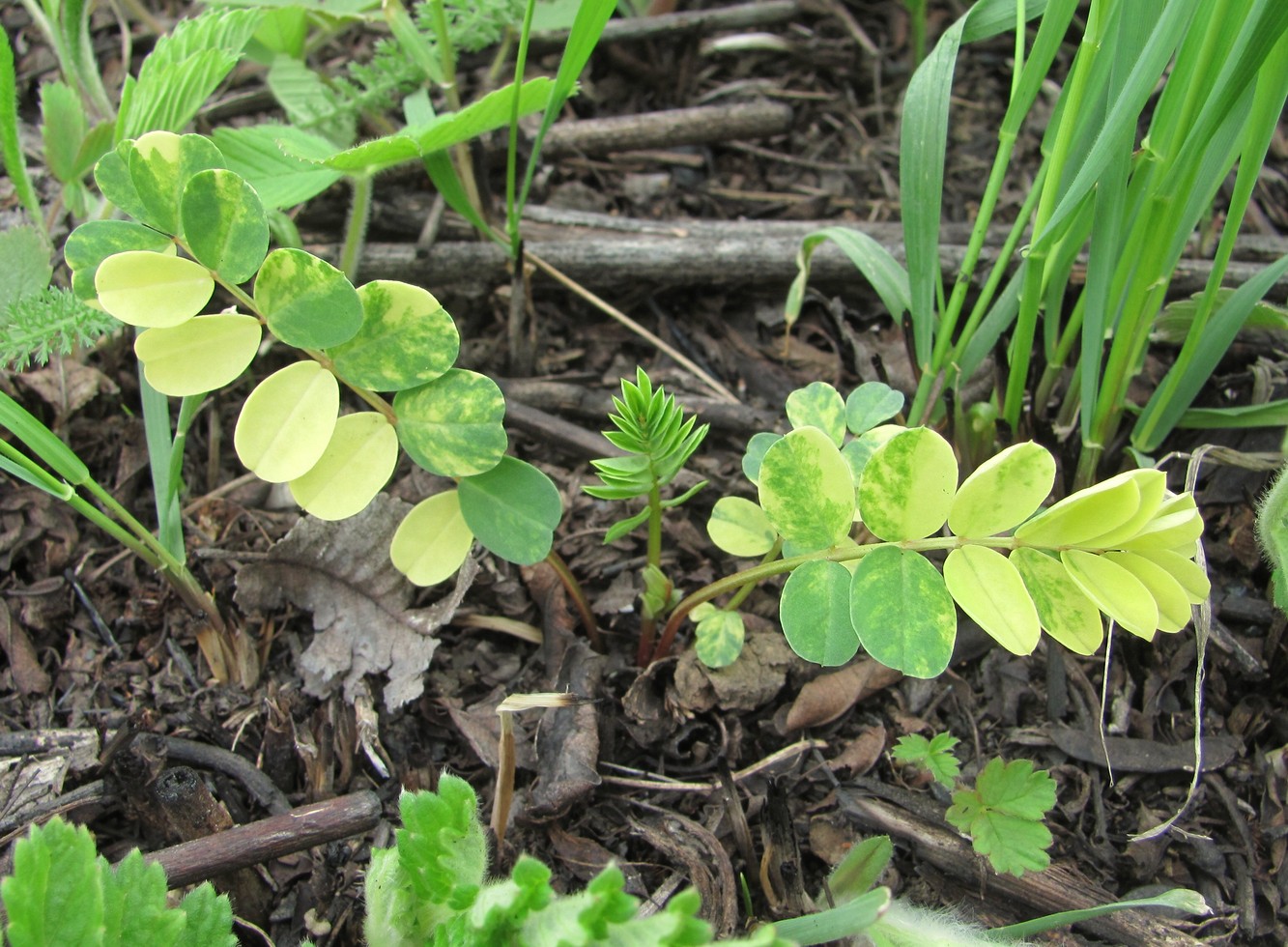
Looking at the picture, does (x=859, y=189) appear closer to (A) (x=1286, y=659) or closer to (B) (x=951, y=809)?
(A) (x=1286, y=659)

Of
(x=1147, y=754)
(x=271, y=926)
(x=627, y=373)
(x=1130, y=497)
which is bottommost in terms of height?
(x=271, y=926)

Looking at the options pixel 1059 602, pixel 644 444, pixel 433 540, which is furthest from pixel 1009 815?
pixel 433 540

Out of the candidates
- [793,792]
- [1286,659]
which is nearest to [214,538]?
[793,792]

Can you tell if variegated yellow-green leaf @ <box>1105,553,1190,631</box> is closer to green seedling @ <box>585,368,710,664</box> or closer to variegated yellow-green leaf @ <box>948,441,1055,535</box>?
variegated yellow-green leaf @ <box>948,441,1055,535</box>

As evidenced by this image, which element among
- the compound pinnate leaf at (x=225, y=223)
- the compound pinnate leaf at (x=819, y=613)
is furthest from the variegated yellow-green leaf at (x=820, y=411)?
the compound pinnate leaf at (x=225, y=223)

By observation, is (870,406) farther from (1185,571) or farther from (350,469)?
(350,469)

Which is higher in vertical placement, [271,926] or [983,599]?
[983,599]
